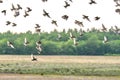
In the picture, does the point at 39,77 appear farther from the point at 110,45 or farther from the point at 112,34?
the point at 112,34

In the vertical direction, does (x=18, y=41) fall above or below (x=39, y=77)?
above

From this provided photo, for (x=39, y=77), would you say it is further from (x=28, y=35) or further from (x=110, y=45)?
(x=28, y=35)

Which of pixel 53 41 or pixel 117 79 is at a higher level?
pixel 53 41

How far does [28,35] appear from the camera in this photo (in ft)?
469

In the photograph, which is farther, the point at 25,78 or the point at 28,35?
the point at 28,35

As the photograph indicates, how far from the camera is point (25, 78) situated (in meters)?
48.9

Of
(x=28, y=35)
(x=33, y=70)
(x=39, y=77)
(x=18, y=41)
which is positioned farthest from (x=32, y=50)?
(x=39, y=77)

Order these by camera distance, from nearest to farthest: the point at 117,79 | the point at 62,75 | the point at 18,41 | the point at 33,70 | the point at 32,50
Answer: the point at 117,79, the point at 62,75, the point at 33,70, the point at 32,50, the point at 18,41

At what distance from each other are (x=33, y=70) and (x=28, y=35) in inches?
3356

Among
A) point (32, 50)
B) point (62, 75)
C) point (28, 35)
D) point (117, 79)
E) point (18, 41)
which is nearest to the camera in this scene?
point (117, 79)

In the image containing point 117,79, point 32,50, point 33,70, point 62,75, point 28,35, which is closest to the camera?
point 117,79

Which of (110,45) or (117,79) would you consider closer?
(117,79)

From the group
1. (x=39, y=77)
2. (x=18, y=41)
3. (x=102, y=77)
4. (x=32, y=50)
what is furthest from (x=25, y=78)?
(x=18, y=41)

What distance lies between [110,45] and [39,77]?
7409cm
